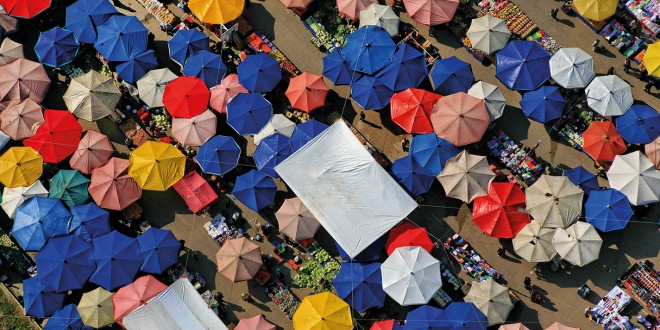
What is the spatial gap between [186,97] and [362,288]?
1317 cm

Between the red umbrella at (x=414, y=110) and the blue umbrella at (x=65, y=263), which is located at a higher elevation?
the blue umbrella at (x=65, y=263)

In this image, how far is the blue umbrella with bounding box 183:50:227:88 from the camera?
39938mm

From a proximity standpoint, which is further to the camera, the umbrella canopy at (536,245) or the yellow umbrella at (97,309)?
the yellow umbrella at (97,309)

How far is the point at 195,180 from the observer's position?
127 ft

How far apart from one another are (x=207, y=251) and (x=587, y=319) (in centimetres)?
1876

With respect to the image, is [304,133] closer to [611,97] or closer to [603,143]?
[603,143]

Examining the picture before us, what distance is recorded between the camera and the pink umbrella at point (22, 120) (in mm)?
39812

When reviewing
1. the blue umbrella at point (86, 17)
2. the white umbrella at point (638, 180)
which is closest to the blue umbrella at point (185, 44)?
the blue umbrella at point (86, 17)

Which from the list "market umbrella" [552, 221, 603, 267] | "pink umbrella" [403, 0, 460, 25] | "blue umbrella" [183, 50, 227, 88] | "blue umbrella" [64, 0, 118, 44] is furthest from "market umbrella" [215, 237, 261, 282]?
"pink umbrella" [403, 0, 460, 25]

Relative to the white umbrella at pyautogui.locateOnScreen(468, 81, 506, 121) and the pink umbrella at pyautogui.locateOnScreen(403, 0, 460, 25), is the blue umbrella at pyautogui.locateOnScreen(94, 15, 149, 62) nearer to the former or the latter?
the pink umbrella at pyautogui.locateOnScreen(403, 0, 460, 25)

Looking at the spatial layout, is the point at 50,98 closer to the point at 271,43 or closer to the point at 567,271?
the point at 271,43

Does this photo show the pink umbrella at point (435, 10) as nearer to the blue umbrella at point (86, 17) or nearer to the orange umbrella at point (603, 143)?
the orange umbrella at point (603, 143)

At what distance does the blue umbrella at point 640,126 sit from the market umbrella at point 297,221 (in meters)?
15.5

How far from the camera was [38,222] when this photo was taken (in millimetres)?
38156
